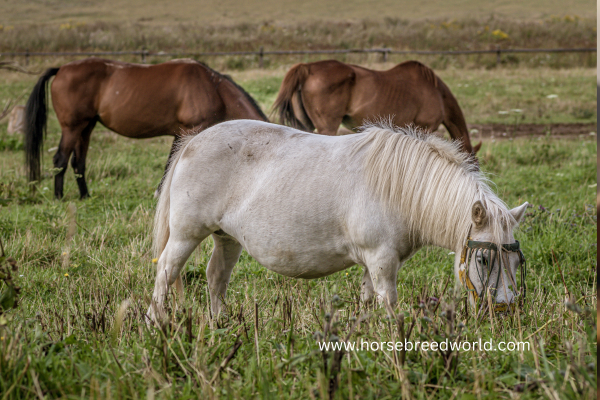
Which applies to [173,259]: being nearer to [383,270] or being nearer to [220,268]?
[220,268]

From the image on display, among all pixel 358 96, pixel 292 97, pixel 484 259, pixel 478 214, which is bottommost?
pixel 292 97

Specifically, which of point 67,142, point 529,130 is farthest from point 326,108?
point 529,130

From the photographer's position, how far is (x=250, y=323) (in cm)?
284

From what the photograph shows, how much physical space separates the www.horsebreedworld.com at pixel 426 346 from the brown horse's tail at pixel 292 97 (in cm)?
555

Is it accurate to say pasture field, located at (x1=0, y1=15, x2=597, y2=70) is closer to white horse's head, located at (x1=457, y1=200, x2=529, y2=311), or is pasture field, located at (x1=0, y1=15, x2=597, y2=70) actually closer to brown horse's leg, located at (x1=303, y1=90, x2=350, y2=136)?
brown horse's leg, located at (x1=303, y1=90, x2=350, y2=136)

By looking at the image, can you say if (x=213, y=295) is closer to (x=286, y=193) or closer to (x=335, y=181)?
→ (x=286, y=193)

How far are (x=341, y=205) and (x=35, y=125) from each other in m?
5.63

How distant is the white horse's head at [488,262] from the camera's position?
2.72 meters

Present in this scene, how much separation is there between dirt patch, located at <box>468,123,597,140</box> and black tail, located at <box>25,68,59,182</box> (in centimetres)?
773

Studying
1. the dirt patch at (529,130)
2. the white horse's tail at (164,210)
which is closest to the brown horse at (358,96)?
the dirt patch at (529,130)

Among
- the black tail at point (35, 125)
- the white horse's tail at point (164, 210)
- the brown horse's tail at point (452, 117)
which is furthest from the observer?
the brown horse's tail at point (452, 117)

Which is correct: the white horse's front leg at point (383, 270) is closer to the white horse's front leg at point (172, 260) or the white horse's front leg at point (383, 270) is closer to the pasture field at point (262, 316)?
the pasture field at point (262, 316)

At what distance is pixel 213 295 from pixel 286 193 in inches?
40.5

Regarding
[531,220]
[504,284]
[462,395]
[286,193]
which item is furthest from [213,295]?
[531,220]
